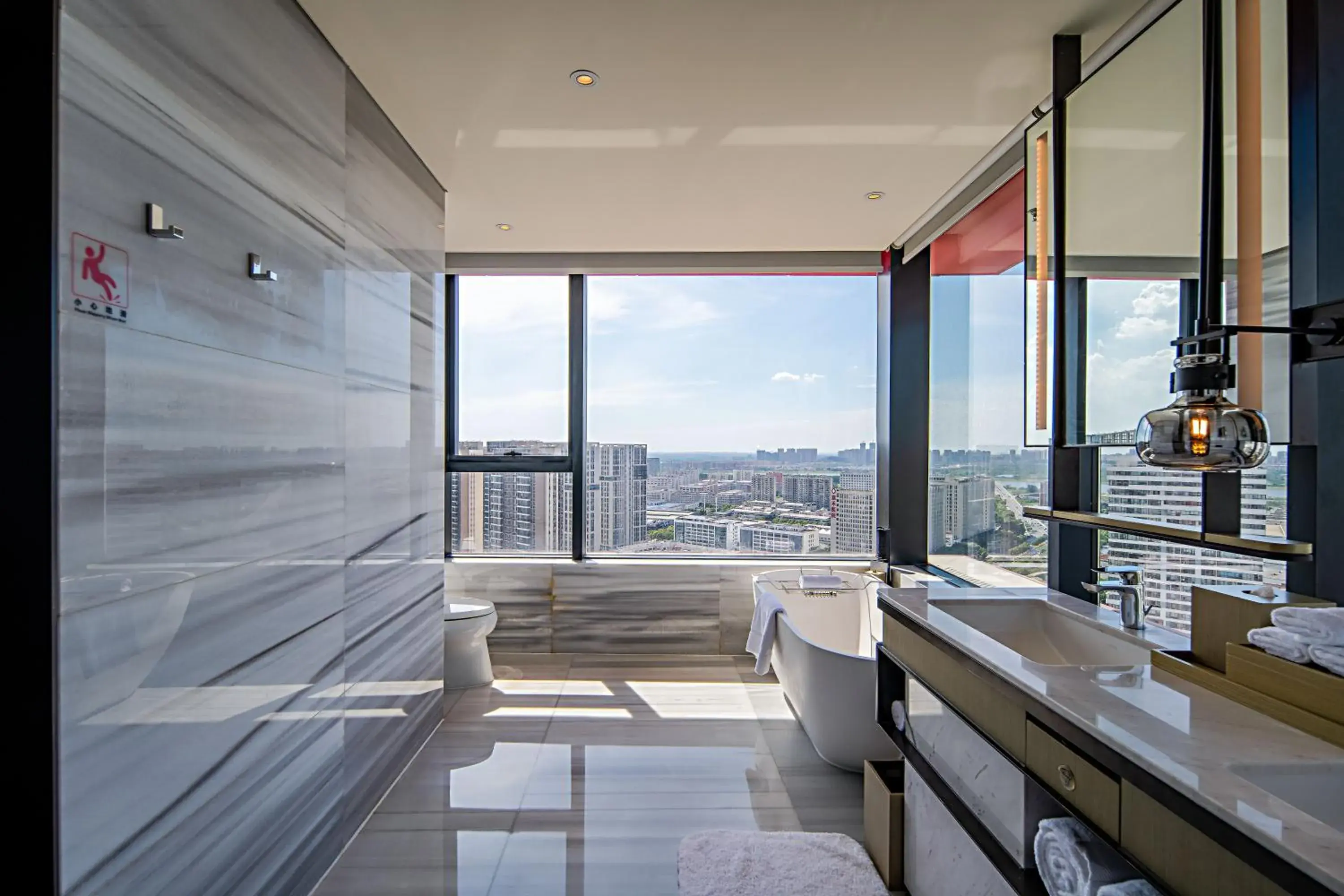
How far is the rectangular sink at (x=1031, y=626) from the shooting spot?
6.40 feet

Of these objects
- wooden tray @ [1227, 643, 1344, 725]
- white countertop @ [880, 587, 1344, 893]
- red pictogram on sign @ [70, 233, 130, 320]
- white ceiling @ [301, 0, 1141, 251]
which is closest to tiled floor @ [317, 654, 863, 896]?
white countertop @ [880, 587, 1344, 893]

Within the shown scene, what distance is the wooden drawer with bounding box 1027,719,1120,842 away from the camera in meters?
1.15

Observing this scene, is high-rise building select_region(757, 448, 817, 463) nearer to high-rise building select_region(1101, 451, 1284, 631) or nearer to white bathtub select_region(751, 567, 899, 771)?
white bathtub select_region(751, 567, 899, 771)

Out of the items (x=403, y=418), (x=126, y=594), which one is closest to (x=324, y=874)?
(x=126, y=594)

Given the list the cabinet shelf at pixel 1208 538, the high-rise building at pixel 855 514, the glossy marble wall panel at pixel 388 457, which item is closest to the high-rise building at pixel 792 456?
the high-rise building at pixel 855 514

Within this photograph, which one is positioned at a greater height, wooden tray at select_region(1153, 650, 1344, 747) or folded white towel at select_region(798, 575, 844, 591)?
wooden tray at select_region(1153, 650, 1344, 747)

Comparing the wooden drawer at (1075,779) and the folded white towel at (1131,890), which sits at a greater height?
the wooden drawer at (1075,779)

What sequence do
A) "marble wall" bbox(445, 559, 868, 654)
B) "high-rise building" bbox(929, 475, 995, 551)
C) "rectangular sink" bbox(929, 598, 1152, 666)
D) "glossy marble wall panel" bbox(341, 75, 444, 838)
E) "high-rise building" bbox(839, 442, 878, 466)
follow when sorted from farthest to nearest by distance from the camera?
1. "high-rise building" bbox(839, 442, 878, 466)
2. "marble wall" bbox(445, 559, 868, 654)
3. "high-rise building" bbox(929, 475, 995, 551)
4. "glossy marble wall panel" bbox(341, 75, 444, 838)
5. "rectangular sink" bbox(929, 598, 1152, 666)

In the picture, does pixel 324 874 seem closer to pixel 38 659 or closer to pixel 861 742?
pixel 38 659

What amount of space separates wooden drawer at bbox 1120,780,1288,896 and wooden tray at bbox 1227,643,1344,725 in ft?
1.15

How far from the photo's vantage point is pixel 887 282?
14.8 feet

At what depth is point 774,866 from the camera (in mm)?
2225

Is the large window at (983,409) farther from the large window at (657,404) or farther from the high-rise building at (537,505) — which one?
the high-rise building at (537,505)

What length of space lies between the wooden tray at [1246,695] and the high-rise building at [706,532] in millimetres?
3373
